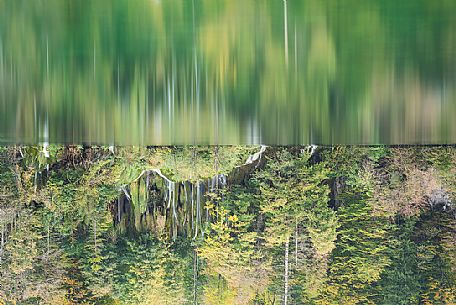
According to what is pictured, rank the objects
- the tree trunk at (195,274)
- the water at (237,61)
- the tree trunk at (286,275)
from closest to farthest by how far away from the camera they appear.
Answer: the water at (237,61) < the tree trunk at (286,275) < the tree trunk at (195,274)

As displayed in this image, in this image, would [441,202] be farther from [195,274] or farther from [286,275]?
[195,274]

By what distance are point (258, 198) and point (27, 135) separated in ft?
6.19

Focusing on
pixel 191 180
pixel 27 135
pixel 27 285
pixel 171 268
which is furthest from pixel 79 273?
pixel 27 135

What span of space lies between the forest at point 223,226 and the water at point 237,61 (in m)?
1.42

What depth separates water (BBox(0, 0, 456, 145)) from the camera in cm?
214

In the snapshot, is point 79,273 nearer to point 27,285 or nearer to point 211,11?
point 27,285

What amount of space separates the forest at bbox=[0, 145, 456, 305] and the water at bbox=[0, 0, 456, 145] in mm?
1416

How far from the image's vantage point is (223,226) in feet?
13.8

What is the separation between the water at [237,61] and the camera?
2137 mm

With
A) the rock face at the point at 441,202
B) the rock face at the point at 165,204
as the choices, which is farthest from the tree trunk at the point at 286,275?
the rock face at the point at 441,202

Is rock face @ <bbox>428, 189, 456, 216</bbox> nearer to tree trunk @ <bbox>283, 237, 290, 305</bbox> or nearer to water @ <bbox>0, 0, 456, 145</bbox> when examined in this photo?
tree trunk @ <bbox>283, 237, 290, 305</bbox>

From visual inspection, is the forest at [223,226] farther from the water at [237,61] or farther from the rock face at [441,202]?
the water at [237,61]

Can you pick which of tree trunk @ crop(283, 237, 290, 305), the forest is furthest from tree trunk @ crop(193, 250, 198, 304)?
tree trunk @ crop(283, 237, 290, 305)

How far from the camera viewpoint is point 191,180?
4.21 m
